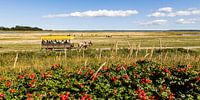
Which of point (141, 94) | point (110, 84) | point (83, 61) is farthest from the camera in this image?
point (83, 61)

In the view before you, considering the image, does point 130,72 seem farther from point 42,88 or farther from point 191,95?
point 42,88

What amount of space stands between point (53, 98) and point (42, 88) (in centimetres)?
67

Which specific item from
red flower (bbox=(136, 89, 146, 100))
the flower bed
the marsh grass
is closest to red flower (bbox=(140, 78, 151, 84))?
the flower bed

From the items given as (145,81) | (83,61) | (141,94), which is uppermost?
(145,81)

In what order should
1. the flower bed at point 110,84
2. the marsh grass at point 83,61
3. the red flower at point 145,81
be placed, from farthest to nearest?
1. the marsh grass at point 83,61
2. the red flower at point 145,81
3. the flower bed at point 110,84

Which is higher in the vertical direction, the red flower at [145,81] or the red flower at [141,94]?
the red flower at [145,81]

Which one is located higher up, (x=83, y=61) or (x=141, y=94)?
(x=141, y=94)

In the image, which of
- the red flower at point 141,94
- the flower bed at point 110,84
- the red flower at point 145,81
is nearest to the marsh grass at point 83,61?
the flower bed at point 110,84

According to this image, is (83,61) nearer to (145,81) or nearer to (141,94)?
(145,81)

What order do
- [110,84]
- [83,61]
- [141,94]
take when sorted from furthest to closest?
[83,61]
[110,84]
[141,94]

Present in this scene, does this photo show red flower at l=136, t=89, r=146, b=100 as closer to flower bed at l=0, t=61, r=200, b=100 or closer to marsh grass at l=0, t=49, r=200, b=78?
flower bed at l=0, t=61, r=200, b=100

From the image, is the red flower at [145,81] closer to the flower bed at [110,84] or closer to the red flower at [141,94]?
the flower bed at [110,84]

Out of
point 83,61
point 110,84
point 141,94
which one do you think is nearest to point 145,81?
point 110,84

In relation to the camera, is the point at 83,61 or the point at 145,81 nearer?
the point at 145,81
